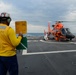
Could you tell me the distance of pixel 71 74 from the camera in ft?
29.5

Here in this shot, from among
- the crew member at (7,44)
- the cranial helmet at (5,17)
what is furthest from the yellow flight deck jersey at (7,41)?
the cranial helmet at (5,17)

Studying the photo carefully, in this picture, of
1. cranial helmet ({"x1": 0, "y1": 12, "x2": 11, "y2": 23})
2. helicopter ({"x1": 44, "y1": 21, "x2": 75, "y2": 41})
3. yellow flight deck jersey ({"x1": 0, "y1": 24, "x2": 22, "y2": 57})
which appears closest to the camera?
yellow flight deck jersey ({"x1": 0, "y1": 24, "x2": 22, "y2": 57})

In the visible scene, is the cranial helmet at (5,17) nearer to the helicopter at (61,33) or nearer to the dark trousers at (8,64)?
the dark trousers at (8,64)

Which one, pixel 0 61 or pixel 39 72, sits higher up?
pixel 0 61

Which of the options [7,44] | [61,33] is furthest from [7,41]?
[61,33]

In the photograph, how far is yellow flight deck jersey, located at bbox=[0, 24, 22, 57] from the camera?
19.3 ft

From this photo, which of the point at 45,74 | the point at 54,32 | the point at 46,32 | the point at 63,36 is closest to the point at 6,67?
the point at 45,74

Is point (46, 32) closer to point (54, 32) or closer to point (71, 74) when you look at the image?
point (54, 32)

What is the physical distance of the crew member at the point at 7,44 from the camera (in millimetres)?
5887

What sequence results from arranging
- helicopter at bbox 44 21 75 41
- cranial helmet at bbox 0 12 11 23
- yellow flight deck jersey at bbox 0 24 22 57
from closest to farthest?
yellow flight deck jersey at bbox 0 24 22 57 → cranial helmet at bbox 0 12 11 23 → helicopter at bbox 44 21 75 41

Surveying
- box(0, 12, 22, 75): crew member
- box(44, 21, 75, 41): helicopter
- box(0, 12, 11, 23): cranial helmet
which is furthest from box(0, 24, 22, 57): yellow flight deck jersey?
box(44, 21, 75, 41): helicopter

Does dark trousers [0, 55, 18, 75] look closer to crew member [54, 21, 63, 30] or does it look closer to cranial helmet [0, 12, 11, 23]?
cranial helmet [0, 12, 11, 23]

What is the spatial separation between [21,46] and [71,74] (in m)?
3.25

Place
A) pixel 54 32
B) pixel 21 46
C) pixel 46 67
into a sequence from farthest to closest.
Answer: pixel 54 32
pixel 46 67
pixel 21 46
